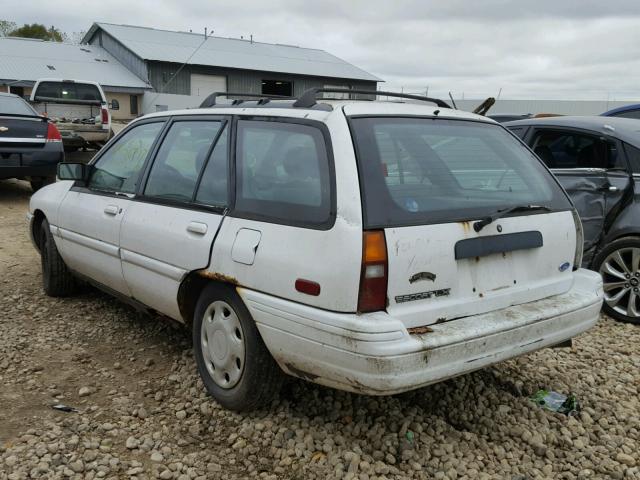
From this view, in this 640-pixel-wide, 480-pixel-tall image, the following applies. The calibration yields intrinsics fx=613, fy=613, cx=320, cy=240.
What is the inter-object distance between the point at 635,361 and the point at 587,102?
26393 mm

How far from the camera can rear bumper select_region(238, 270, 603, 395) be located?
2.51 metres

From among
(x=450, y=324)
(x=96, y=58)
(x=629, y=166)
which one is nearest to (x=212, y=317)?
(x=450, y=324)

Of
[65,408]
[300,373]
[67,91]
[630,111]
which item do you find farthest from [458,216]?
[67,91]

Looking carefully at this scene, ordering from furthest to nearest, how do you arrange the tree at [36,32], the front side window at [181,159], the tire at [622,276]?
the tree at [36,32]
the tire at [622,276]
the front side window at [181,159]

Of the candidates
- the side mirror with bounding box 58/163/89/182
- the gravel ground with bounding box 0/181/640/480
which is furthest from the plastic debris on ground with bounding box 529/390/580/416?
the side mirror with bounding box 58/163/89/182

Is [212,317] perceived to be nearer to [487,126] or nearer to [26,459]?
[26,459]

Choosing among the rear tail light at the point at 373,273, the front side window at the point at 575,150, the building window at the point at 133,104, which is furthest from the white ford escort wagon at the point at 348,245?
the building window at the point at 133,104

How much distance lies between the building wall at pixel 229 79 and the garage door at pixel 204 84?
7.9 inches

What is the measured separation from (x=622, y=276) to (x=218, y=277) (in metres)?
3.47

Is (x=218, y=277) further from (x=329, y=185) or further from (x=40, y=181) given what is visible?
(x=40, y=181)

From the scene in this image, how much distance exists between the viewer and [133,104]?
108 ft

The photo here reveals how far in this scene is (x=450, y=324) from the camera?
107 inches

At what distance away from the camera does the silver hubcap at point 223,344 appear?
10.3 ft

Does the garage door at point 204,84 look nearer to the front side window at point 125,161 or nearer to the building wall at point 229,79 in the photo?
the building wall at point 229,79
